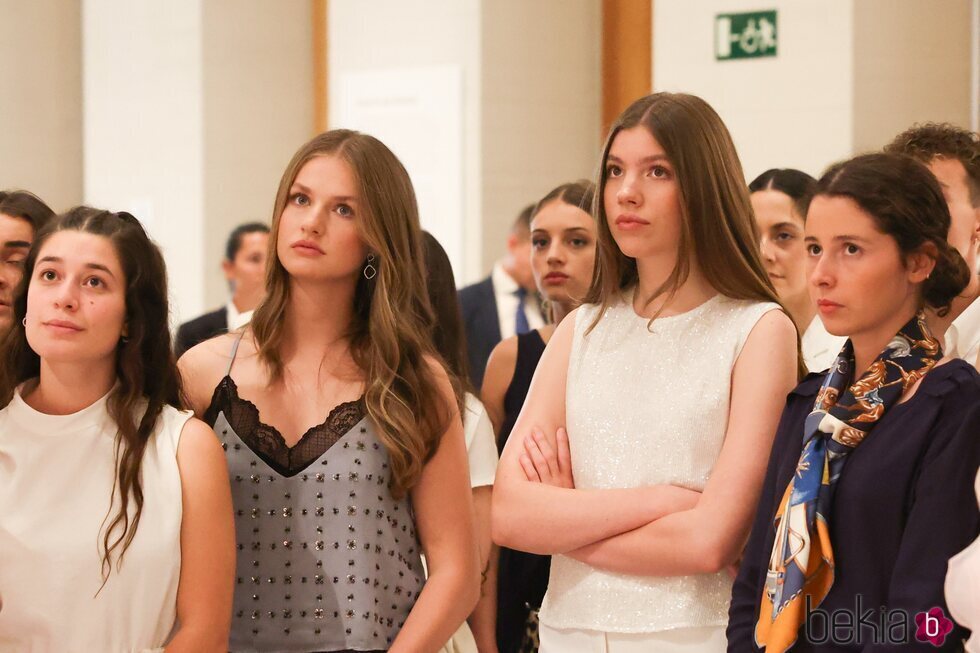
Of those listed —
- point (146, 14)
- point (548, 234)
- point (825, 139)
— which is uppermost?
point (146, 14)

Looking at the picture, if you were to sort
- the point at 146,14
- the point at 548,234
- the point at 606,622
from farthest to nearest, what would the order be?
the point at 146,14
the point at 548,234
the point at 606,622

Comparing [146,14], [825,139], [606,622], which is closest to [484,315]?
[825,139]

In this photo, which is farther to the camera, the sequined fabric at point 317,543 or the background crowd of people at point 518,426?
the sequined fabric at point 317,543

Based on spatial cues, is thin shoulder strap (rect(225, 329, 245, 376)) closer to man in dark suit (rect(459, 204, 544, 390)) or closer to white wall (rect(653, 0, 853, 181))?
man in dark suit (rect(459, 204, 544, 390))

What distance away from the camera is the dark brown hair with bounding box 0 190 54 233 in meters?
3.05

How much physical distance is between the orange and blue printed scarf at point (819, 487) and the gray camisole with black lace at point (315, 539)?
0.81 metres

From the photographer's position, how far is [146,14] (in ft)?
22.2

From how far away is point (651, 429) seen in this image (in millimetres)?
2375

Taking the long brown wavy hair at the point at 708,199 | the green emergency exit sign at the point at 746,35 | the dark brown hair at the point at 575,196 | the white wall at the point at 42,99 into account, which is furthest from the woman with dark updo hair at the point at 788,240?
the white wall at the point at 42,99

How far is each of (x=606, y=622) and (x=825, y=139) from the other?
139 inches

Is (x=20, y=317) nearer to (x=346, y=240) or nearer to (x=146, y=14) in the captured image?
(x=346, y=240)

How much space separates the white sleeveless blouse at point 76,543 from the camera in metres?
2.32

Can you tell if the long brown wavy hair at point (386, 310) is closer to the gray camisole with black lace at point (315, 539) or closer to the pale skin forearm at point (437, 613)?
the gray camisole with black lace at point (315, 539)

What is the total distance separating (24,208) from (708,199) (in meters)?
1.65
